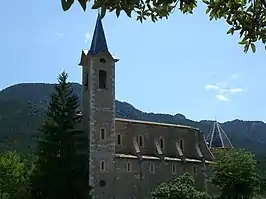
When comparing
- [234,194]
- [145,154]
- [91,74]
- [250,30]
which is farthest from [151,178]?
[250,30]

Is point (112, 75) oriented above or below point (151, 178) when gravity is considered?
above

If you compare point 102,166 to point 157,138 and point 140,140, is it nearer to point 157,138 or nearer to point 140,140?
point 140,140

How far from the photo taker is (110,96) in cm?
4791

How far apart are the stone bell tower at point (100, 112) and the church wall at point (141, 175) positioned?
1.01 meters

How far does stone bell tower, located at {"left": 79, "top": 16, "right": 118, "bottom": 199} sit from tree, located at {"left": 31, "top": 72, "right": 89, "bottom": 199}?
3.03 feet

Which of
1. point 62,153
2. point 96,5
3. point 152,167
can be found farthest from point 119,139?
point 96,5

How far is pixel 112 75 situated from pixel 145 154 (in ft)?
25.9

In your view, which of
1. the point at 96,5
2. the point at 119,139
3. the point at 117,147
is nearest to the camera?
the point at 96,5

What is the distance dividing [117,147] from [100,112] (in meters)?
3.87

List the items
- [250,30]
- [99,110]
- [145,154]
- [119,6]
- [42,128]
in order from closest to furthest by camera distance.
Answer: [119,6], [250,30], [42,128], [99,110], [145,154]

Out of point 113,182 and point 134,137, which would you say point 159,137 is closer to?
point 134,137

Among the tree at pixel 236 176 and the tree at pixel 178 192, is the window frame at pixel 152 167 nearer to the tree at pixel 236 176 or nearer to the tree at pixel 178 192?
the tree at pixel 236 176

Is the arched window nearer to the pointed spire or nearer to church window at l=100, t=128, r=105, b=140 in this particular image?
the pointed spire

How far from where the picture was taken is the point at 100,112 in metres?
46.9
